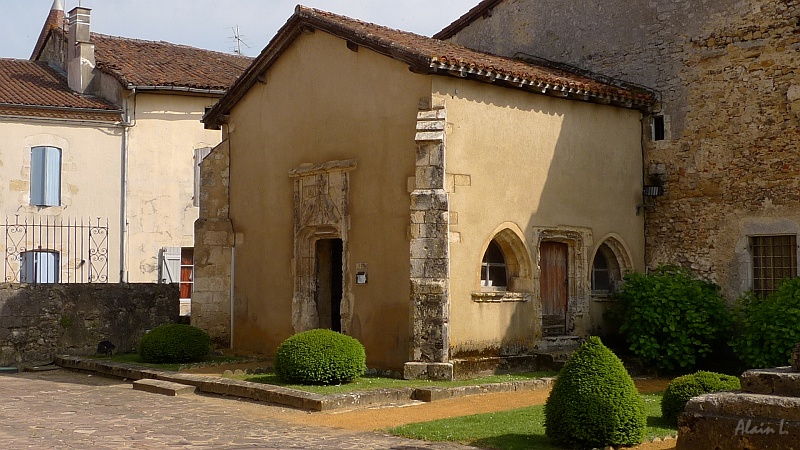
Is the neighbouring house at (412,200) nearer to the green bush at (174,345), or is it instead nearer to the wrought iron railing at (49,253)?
the green bush at (174,345)

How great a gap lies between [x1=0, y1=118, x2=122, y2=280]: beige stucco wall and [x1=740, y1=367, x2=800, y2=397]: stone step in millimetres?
18772

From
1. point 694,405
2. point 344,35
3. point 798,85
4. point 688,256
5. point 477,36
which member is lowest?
point 694,405

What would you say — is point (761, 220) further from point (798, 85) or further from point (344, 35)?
point (344, 35)

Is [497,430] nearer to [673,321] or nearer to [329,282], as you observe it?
[673,321]

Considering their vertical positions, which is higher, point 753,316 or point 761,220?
point 761,220

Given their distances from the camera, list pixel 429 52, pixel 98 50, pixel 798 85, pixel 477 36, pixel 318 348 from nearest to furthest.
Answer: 1. pixel 318 348
2. pixel 429 52
3. pixel 798 85
4. pixel 477 36
5. pixel 98 50

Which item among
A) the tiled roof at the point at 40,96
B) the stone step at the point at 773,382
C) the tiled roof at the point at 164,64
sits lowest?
the stone step at the point at 773,382

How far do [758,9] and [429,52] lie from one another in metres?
5.61

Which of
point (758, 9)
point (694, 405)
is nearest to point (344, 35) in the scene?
point (758, 9)

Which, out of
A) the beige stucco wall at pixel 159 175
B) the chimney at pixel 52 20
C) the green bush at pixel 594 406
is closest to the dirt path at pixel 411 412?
the green bush at pixel 594 406

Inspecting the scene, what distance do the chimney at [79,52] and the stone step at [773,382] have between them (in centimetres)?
2075

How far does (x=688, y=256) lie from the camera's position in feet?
49.4

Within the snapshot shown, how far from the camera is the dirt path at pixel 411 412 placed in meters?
9.73

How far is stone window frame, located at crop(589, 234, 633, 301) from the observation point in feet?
49.9
